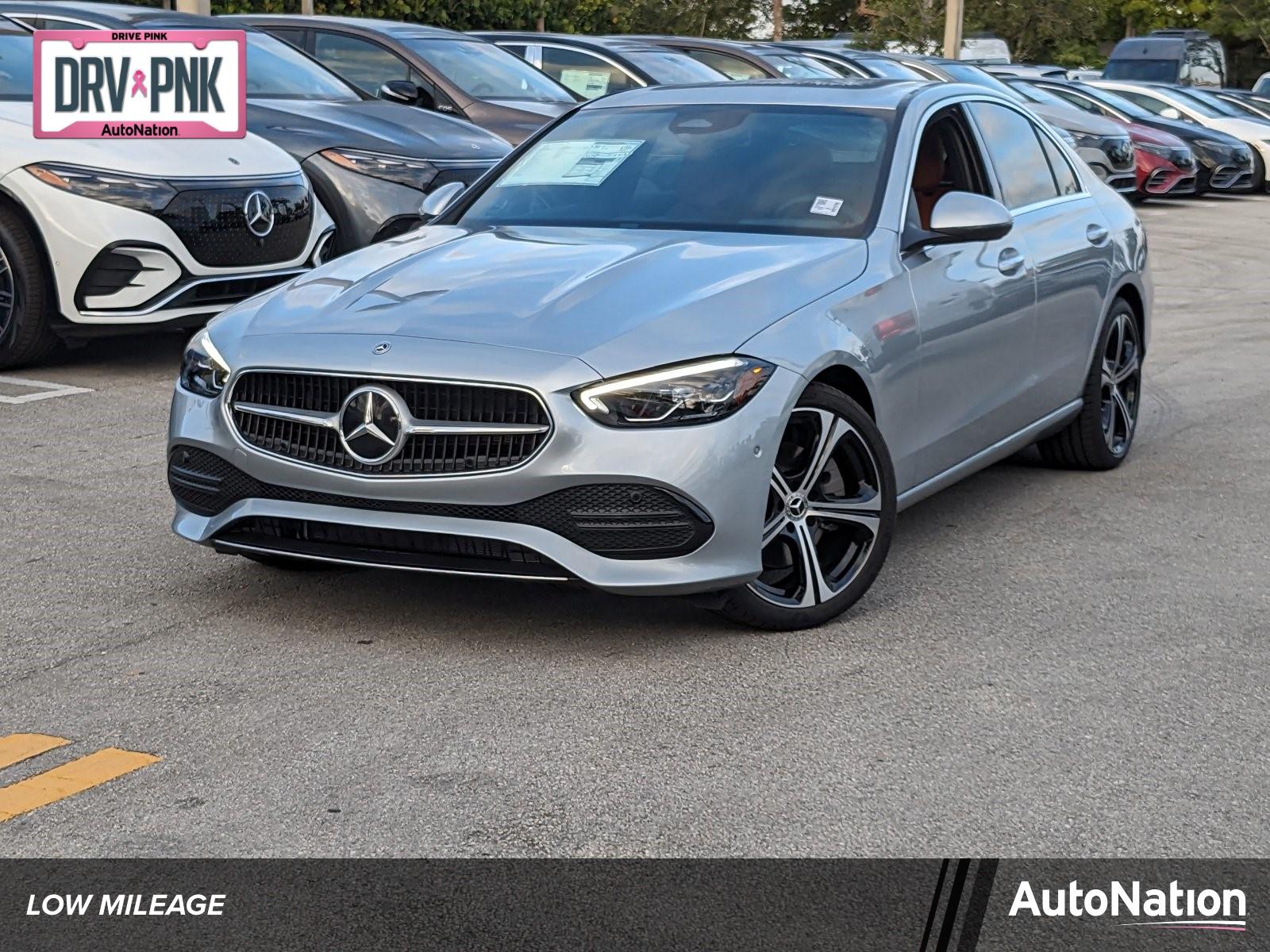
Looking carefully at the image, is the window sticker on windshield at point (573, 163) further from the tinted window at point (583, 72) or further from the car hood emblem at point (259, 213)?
the tinted window at point (583, 72)

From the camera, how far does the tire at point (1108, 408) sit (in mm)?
7094

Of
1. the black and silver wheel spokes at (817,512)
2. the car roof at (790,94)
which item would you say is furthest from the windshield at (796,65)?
the black and silver wheel spokes at (817,512)

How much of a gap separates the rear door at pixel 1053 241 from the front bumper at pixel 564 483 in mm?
2032

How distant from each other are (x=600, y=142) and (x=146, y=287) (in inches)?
122

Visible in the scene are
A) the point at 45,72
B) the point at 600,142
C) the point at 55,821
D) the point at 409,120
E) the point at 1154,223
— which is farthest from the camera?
the point at 1154,223

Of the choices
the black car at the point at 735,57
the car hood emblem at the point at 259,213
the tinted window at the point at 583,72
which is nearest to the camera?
the car hood emblem at the point at 259,213

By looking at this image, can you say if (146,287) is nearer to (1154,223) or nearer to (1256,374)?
(1256,374)

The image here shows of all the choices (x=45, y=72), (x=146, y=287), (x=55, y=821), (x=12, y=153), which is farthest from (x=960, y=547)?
(x=45, y=72)

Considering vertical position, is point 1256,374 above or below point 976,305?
below

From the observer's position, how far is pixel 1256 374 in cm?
970

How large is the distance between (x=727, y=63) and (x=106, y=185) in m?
10.8

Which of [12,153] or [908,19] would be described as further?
[908,19]

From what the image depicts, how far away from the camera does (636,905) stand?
3.26m

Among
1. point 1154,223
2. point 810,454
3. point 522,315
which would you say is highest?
point 522,315
